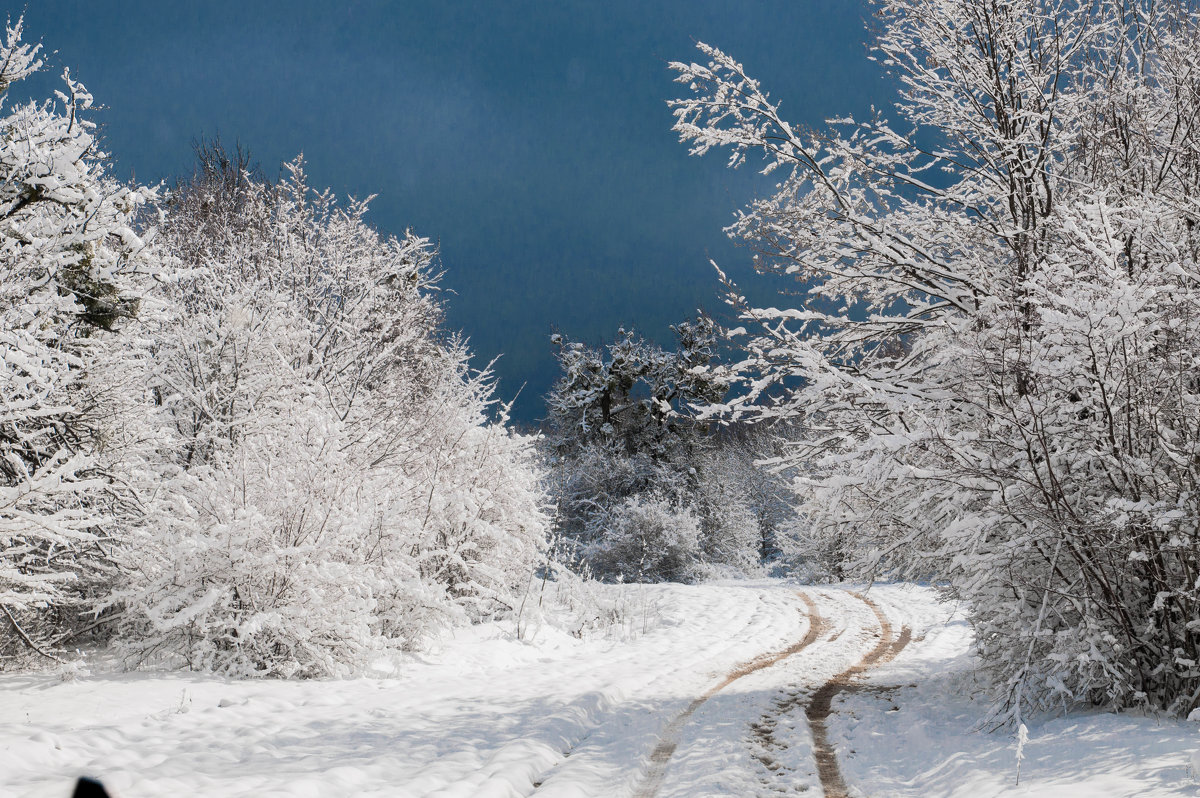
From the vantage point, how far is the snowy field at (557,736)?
496cm

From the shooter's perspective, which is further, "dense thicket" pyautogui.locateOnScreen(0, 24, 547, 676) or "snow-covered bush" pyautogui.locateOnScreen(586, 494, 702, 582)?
"snow-covered bush" pyautogui.locateOnScreen(586, 494, 702, 582)

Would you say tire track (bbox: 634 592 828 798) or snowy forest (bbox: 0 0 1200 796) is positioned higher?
snowy forest (bbox: 0 0 1200 796)

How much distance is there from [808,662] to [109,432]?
10.1 metres

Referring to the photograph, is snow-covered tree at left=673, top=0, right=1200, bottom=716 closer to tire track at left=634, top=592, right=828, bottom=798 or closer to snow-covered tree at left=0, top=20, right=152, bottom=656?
tire track at left=634, top=592, right=828, bottom=798

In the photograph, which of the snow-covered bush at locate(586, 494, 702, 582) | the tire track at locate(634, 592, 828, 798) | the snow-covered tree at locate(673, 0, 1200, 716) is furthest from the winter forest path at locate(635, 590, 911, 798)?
the snow-covered bush at locate(586, 494, 702, 582)

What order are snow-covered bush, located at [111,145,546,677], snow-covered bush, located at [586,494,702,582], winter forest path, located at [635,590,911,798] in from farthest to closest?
snow-covered bush, located at [586,494,702,582] → snow-covered bush, located at [111,145,546,677] → winter forest path, located at [635,590,911,798]

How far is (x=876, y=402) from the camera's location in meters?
7.14

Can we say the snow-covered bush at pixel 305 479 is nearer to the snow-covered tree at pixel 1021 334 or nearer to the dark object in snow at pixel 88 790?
the snow-covered tree at pixel 1021 334

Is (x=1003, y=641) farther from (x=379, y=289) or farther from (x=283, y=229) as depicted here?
(x=283, y=229)

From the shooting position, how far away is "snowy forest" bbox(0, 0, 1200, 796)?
5.90 metres

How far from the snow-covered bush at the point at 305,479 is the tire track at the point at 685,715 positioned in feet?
12.6

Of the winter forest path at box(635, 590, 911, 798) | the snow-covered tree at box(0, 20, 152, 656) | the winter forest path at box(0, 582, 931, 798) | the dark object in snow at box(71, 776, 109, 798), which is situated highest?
the snow-covered tree at box(0, 20, 152, 656)

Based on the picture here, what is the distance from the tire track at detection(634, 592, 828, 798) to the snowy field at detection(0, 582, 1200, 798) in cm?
3

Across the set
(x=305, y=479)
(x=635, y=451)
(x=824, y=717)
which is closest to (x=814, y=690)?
(x=824, y=717)
